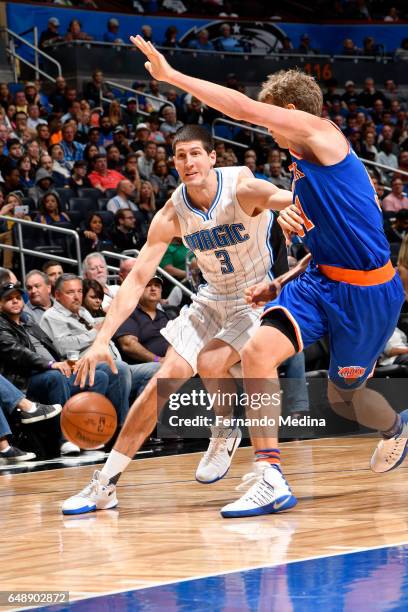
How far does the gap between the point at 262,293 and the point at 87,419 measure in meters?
1.62

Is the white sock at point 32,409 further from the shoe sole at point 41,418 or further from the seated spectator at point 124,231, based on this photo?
the seated spectator at point 124,231

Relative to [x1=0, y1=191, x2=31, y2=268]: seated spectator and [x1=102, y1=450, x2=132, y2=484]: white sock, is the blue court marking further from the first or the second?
[x1=0, y1=191, x2=31, y2=268]: seated spectator

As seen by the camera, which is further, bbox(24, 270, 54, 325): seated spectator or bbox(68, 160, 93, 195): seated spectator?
bbox(68, 160, 93, 195): seated spectator

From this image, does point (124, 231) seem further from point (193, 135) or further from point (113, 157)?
point (193, 135)

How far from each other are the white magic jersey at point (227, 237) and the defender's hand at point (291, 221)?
84 cm

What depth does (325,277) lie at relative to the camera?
4941 millimetres

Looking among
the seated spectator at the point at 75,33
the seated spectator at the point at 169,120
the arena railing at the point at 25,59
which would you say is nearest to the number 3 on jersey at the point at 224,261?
the seated spectator at the point at 169,120

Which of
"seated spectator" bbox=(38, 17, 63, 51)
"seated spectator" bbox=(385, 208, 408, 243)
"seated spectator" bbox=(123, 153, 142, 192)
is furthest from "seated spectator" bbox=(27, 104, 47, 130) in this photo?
"seated spectator" bbox=(385, 208, 408, 243)

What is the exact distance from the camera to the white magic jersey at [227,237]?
5.57 meters

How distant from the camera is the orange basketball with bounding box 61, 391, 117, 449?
6.09 meters

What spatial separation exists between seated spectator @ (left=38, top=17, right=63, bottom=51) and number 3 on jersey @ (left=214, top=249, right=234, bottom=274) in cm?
1431

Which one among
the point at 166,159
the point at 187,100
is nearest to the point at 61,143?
the point at 166,159

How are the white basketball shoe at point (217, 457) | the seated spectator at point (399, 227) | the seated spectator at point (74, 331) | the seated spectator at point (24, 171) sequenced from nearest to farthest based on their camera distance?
the white basketball shoe at point (217, 457), the seated spectator at point (74, 331), the seated spectator at point (24, 171), the seated spectator at point (399, 227)

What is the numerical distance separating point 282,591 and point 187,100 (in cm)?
1622
